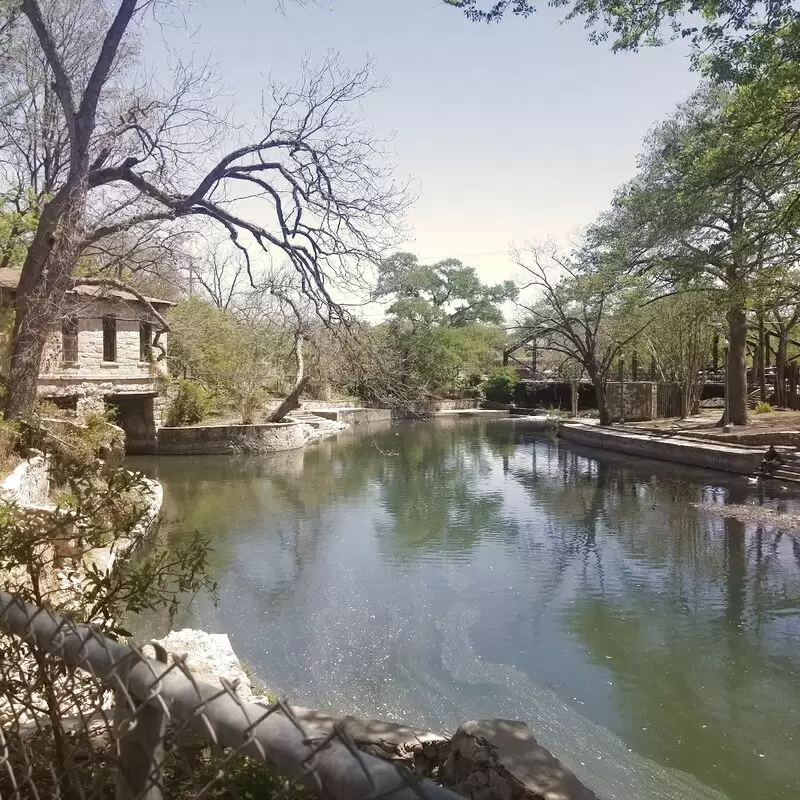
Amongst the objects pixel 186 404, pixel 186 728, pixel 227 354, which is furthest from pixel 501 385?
pixel 186 728

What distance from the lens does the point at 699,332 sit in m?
26.9

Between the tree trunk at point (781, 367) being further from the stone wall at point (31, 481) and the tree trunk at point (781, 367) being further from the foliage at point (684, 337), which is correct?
the stone wall at point (31, 481)

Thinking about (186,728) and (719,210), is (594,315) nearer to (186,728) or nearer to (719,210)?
(719,210)

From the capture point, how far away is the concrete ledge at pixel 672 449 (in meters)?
17.8

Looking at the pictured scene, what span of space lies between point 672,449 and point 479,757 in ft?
61.0

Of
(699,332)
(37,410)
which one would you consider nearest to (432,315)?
(699,332)

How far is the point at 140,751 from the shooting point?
1427mm

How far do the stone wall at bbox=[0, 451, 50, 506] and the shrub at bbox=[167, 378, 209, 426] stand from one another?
501 inches

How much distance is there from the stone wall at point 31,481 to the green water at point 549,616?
2577 millimetres

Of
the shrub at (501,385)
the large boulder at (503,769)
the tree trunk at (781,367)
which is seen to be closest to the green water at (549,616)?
the large boulder at (503,769)

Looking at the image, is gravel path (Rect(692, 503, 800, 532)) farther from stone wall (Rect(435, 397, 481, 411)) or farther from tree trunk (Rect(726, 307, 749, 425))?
stone wall (Rect(435, 397, 481, 411))

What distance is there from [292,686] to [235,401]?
2081 centimetres

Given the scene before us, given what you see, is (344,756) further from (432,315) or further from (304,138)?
(432,315)

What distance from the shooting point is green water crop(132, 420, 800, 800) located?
19.3ft
